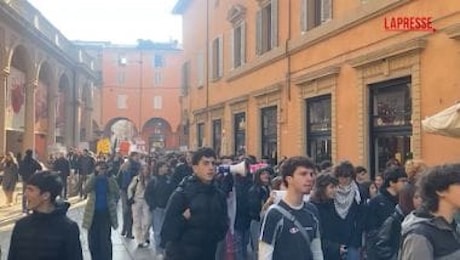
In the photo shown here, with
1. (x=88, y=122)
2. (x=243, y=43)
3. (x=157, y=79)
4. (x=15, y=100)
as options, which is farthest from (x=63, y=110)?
(x=157, y=79)

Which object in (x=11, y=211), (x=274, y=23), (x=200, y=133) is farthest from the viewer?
(x=200, y=133)

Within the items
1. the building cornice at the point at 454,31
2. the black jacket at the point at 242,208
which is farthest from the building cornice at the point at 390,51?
the black jacket at the point at 242,208

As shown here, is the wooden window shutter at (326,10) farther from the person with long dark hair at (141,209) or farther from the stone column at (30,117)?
the stone column at (30,117)

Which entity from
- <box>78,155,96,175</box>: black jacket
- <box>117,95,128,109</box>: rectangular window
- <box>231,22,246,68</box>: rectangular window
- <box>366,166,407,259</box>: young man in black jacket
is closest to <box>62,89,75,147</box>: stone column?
<box>78,155,96,175</box>: black jacket

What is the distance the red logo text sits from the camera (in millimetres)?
11885

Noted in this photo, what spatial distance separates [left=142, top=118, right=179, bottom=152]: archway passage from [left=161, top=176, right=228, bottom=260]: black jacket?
2406 inches

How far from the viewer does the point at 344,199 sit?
776 centimetres

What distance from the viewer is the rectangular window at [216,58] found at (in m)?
28.8

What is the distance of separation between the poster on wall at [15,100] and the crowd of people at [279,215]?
1728 centimetres

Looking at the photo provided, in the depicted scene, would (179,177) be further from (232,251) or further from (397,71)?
(397,71)

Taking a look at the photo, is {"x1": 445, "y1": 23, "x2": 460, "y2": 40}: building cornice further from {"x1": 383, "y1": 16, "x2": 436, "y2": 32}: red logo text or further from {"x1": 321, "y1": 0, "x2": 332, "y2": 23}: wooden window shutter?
{"x1": 321, "y1": 0, "x2": 332, "y2": 23}: wooden window shutter

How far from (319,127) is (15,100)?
15133mm

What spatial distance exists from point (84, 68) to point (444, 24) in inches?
1307

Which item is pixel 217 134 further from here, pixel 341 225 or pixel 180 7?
pixel 341 225
